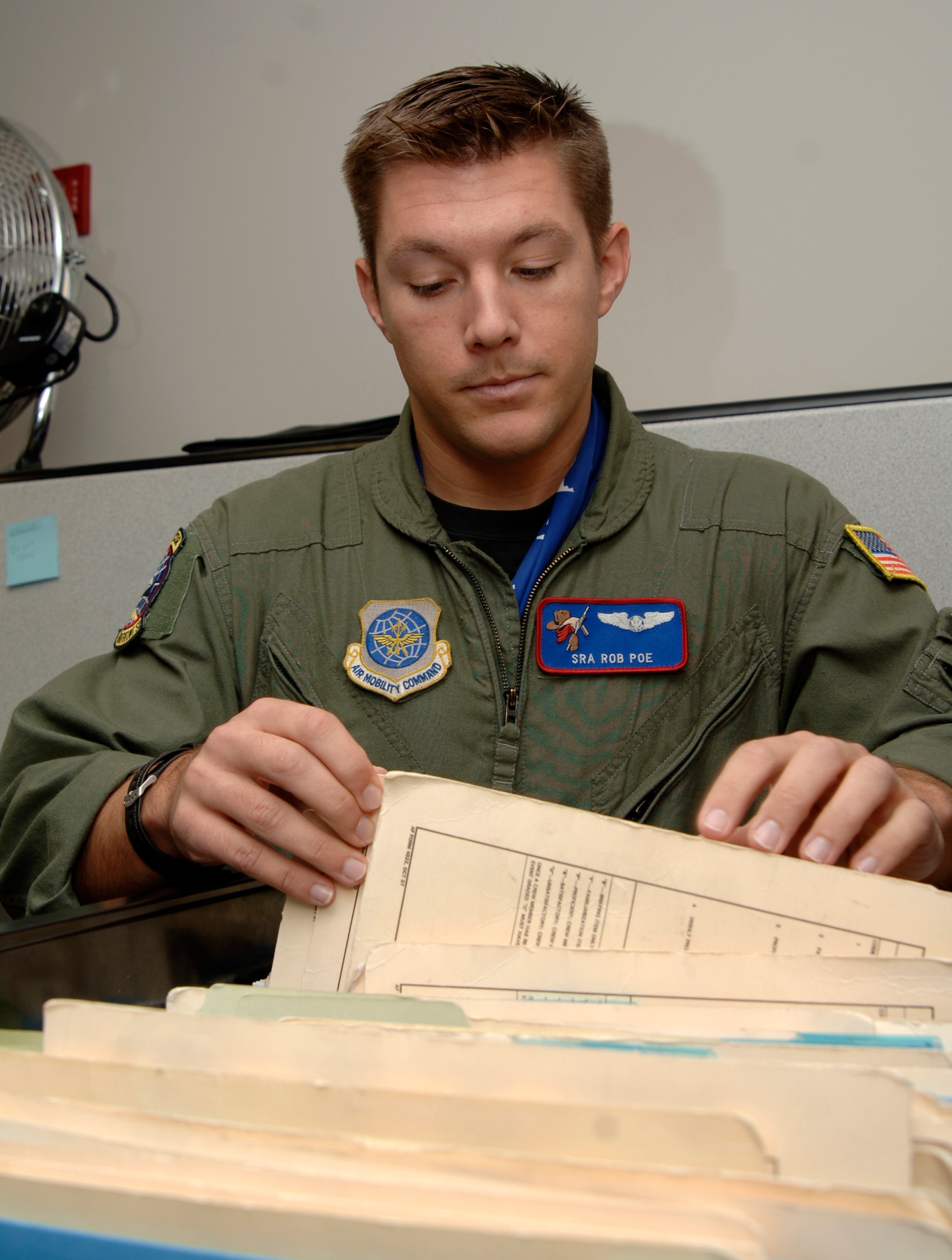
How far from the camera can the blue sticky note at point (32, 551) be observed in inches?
52.9

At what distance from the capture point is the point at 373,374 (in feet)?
5.30

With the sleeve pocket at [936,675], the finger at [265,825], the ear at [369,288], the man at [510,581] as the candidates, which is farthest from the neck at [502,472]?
the finger at [265,825]

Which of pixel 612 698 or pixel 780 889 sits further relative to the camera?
pixel 612 698

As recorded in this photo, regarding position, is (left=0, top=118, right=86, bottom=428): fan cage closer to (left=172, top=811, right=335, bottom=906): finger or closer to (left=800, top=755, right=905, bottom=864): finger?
(left=172, top=811, right=335, bottom=906): finger

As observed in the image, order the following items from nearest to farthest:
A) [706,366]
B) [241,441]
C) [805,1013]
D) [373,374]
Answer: [805,1013], [241,441], [706,366], [373,374]

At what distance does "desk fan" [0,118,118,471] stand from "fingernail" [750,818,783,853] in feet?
4.09

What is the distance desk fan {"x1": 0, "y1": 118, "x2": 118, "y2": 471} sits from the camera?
137 centimetres

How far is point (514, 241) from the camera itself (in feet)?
2.58

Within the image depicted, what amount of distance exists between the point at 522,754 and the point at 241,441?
0.64 metres

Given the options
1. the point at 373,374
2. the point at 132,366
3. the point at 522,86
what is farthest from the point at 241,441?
the point at 132,366

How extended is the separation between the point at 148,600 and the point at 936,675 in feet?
2.09

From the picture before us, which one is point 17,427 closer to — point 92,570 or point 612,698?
point 92,570

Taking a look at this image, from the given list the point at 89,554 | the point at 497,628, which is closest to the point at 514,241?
the point at 497,628

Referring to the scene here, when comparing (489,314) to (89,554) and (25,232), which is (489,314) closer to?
(89,554)
